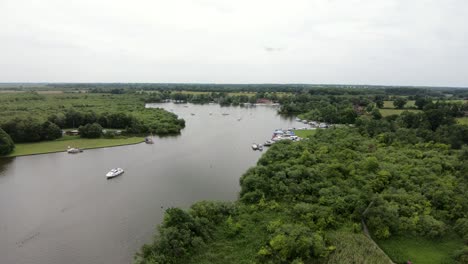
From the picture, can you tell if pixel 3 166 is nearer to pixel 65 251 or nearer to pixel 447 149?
pixel 65 251

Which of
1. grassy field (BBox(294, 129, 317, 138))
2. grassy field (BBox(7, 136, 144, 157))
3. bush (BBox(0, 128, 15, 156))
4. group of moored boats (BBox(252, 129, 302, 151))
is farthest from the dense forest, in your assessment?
bush (BBox(0, 128, 15, 156))

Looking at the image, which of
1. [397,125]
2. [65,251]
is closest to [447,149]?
[397,125]

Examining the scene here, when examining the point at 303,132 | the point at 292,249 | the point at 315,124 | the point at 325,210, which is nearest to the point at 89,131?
the point at 325,210

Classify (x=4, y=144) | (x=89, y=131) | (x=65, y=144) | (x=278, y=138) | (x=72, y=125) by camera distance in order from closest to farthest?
(x=4, y=144) < (x=65, y=144) < (x=89, y=131) < (x=278, y=138) < (x=72, y=125)

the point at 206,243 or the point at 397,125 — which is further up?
the point at 397,125

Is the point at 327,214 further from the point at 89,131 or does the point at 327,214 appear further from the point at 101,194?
the point at 89,131

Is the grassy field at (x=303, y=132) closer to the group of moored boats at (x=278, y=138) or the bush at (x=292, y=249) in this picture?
the group of moored boats at (x=278, y=138)

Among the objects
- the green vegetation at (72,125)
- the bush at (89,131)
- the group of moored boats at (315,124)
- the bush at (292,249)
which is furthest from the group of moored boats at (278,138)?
the bush at (89,131)
